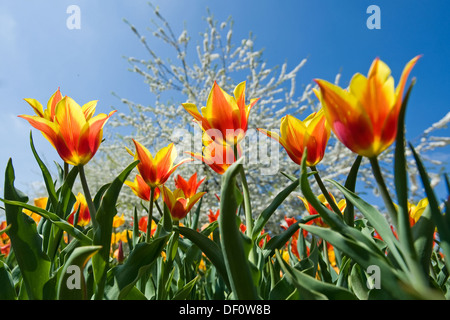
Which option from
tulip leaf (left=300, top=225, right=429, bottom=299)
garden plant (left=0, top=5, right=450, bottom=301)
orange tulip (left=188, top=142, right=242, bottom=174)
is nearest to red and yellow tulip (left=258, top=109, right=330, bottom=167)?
garden plant (left=0, top=5, right=450, bottom=301)

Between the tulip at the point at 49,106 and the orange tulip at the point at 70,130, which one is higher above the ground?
the tulip at the point at 49,106

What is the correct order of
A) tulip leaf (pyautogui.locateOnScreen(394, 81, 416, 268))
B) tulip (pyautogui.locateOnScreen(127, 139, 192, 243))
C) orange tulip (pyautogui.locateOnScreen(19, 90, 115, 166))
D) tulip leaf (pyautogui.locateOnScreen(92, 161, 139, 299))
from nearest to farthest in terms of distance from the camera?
1. tulip leaf (pyautogui.locateOnScreen(394, 81, 416, 268))
2. tulip leaf (pyautogui.locateOnScreen(92, 161, 139, 299))
3. orange tulip (pyautogui.locateOnScreen(19, 90, 115, 166))
4. tulip (pyautogui.locateOnScreen(127, 139, 192, 243))

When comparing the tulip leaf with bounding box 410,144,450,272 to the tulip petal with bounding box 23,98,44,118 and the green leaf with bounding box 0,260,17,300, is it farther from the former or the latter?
→ the tulip petal with bounding box 23,98,44,118

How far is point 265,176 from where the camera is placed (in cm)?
539

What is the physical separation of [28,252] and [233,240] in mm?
284

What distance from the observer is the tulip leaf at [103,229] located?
39 cm

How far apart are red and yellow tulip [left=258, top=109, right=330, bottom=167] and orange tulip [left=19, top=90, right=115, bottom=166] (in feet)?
0.93

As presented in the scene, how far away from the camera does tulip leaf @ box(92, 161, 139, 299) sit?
0.39m

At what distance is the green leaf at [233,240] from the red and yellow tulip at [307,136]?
9.5 inches

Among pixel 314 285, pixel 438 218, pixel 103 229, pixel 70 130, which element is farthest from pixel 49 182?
pixel 438 218

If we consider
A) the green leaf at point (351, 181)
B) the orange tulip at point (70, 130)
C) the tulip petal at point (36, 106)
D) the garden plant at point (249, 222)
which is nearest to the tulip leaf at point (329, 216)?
the garden plant at point (249, 222)

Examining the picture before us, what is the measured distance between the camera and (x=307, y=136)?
526 millimetres

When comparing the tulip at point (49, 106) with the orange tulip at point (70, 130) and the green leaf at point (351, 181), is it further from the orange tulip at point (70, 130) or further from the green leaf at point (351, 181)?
the green leaf at point (351, 181)

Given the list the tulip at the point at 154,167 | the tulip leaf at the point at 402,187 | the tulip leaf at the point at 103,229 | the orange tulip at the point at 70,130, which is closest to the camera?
the tulip leaf at the point at 402,187
